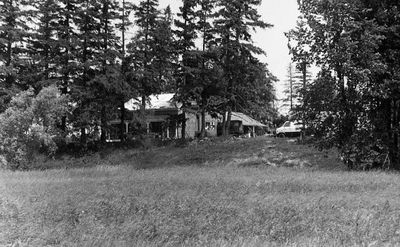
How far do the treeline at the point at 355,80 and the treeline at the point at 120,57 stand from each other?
15.9m

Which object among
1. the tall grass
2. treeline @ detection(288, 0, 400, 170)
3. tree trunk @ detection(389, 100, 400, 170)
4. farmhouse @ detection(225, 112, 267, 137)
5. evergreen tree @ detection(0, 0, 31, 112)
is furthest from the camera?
farmhouse @ detection(225, 112, 267, 137)

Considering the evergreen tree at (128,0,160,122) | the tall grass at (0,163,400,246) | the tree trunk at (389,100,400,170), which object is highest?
the evergreen tree at (128,0,160,122)

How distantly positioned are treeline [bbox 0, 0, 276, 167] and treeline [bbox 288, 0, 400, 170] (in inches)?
Result: 625

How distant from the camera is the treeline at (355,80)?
19141 mm

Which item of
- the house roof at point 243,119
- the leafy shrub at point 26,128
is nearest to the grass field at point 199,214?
the leafy shrub at point 26,128

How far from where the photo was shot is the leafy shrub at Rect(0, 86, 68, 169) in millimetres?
24453

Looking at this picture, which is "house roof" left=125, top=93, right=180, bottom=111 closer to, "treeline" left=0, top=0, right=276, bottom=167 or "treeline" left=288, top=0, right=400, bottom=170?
"treeline" left=0, top=0, right=276, bottom=167

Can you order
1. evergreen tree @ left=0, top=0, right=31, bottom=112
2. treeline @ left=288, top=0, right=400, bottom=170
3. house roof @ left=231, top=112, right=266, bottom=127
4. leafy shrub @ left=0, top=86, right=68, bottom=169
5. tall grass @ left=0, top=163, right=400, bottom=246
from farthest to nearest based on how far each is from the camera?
house roof @ left=231, top=112, right=266, bottom=127
evergreen tree @ left=0, top=0, right=31, bottom=112
leafy shrub @ left=0, top=86, right=68, bottom=169
treeline @ left=288, top=0, right=400, bottom=170
tall grass @ left=0, top=163, right=400, bottom=246

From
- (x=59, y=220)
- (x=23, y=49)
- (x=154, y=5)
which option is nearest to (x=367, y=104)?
(x=59, y=220)

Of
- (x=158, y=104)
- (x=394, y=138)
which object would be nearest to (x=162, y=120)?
(x=158, y=104)

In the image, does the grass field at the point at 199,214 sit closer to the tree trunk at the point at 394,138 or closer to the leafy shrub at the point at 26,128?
the tree trunk at the point at 394,138

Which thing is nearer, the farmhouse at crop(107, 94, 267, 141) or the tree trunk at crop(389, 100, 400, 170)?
the tree trunk at crop(389, 100, 400, 170)

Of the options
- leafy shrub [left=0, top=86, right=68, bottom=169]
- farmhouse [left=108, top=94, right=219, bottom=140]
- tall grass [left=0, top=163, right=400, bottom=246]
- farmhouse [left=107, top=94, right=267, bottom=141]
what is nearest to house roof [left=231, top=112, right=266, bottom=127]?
farmhouse [left=107, top=94, right=267, bottom=141]

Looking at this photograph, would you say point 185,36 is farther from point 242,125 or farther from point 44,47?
point 242,125
